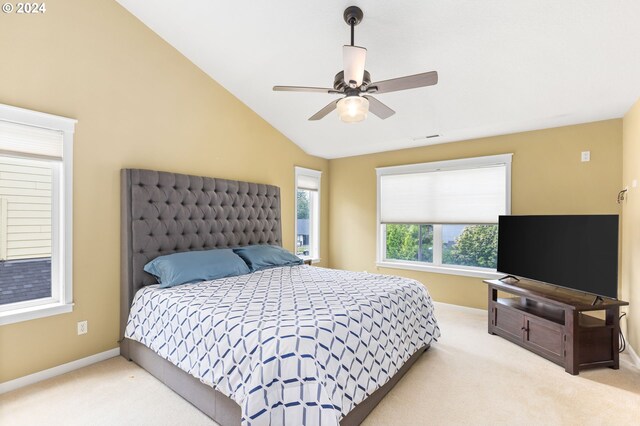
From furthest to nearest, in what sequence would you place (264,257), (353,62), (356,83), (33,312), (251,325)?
(264,257)
(33,312)
(356,83)
(353,62)
(251,325)

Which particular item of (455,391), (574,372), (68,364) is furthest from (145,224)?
(574,372)

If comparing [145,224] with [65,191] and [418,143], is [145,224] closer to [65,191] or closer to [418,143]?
[65,191]

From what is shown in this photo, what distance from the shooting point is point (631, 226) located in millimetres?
2918

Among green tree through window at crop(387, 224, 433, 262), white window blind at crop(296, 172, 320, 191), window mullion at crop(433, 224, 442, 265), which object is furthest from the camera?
white window blind at crop(296, 172, 320, 191)

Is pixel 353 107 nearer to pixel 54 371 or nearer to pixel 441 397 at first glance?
pixel 441 397

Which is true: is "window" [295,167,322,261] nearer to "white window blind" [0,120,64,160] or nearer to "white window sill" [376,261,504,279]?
"white window sill" [376,261,504,279]

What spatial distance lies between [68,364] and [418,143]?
4.49 meters

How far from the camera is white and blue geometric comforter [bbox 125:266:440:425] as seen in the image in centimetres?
151

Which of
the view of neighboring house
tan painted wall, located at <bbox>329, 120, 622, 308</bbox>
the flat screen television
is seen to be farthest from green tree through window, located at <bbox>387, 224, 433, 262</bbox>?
the view of neighboring house

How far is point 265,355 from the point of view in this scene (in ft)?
5.12

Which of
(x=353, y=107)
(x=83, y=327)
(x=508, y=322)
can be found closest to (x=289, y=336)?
(x=353, y=107)

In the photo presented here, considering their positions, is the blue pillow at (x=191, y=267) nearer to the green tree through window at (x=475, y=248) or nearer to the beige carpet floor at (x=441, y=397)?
the beige carpet floor at (x=441, y=397)

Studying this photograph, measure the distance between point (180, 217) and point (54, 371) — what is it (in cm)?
156

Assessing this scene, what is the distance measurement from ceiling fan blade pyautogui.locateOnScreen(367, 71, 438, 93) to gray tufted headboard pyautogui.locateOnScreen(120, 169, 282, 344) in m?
2.14
